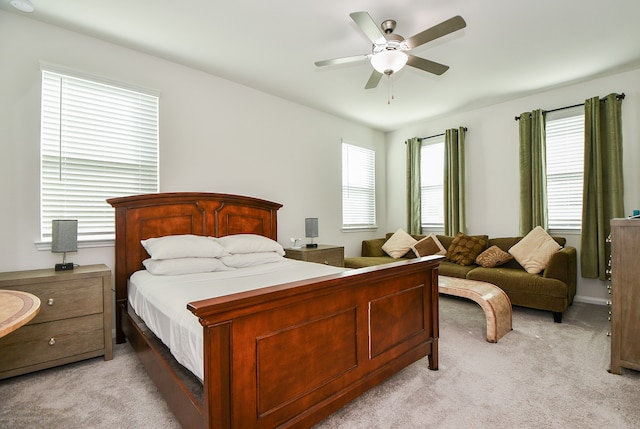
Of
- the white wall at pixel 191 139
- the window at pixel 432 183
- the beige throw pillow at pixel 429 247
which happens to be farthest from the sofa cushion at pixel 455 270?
the white wall at pixel 191 139

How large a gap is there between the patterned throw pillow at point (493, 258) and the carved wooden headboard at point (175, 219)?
2.90 metres

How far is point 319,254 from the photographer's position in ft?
13.2

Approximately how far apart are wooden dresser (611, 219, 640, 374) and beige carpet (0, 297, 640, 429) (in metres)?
0.14

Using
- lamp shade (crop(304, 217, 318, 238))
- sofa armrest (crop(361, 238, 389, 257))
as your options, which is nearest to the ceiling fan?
lamp shade (crop(304, 217, 318, 238))

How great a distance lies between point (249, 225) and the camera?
374 centimetres

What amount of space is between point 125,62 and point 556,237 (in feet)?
18.0

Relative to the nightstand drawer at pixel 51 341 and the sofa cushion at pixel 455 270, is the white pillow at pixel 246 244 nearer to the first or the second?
the nightstand drawer at pixel 51 341

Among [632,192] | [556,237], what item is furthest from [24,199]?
[632,192]

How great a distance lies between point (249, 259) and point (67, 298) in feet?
4.65

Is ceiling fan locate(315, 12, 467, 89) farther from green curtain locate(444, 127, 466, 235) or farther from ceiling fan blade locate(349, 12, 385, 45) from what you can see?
green curtain locate(444, 127, 466, 235)

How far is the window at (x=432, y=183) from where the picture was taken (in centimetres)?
534

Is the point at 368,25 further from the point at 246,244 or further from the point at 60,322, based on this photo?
the point at 60,322

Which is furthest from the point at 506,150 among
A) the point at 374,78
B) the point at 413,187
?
the point at 374,78

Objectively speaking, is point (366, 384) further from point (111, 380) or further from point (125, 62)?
point (125, 62)
